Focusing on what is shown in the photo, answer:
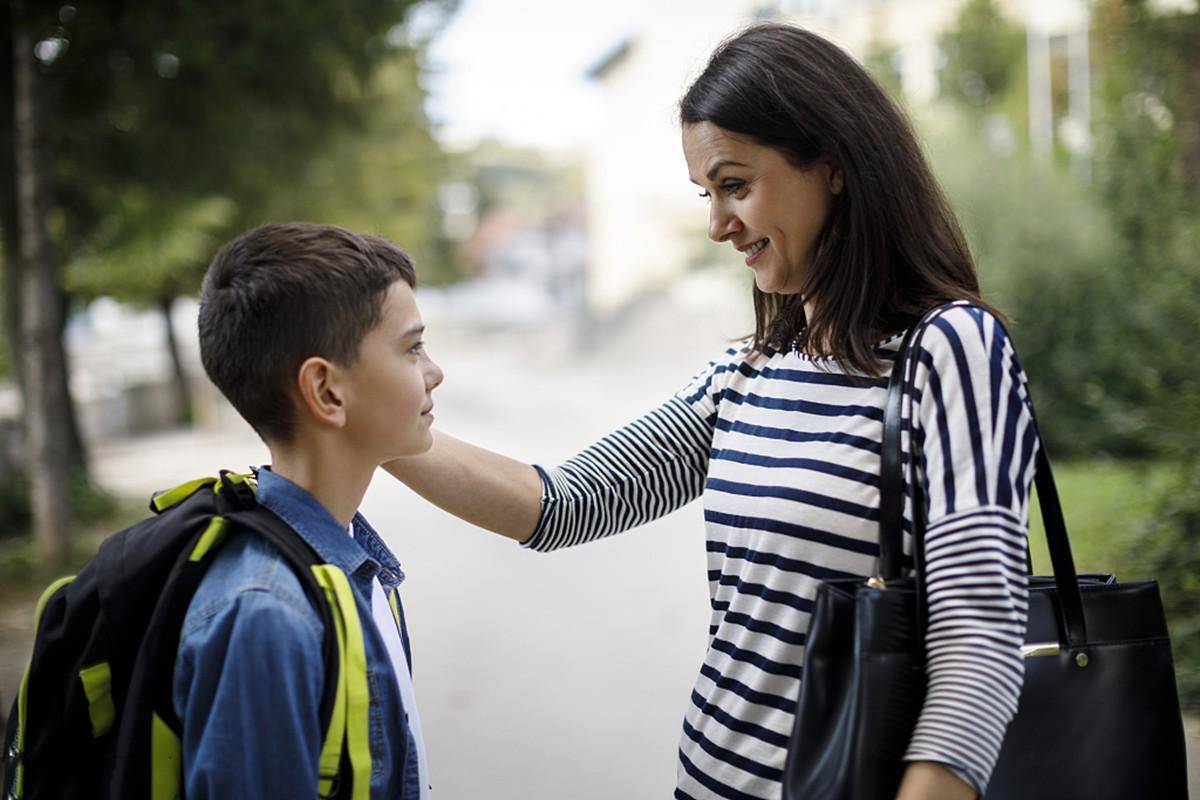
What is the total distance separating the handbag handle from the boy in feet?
2.26

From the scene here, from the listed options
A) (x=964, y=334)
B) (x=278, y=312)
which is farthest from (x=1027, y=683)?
(x=278, y=312)

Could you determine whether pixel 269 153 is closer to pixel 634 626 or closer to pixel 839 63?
pixel 634 626

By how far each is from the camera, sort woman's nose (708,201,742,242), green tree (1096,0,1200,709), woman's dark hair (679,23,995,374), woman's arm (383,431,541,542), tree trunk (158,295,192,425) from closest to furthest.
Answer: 1. woman's dark hair (679,23,995,374)
2. woman's nose (708,201,742,242)
3. woman's arm (383,431,541,542)
4. green tree (1096,0,1200,709)
5. tree trunk (158,295,192,425)

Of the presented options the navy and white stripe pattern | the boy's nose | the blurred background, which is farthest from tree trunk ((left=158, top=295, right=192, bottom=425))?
the boy's nose

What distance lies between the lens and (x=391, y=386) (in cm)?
171

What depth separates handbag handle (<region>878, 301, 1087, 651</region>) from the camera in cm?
158

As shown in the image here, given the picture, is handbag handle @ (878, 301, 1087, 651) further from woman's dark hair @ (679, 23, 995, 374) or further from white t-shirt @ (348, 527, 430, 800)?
white t-shirt @ (348, 527, 430, 800)

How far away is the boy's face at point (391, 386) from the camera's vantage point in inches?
66.7

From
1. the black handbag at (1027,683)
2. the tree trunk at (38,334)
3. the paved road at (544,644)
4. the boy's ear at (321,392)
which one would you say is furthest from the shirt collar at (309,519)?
the tree trunk at (38,334)

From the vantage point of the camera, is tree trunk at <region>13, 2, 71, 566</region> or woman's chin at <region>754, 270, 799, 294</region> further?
tree trunk at <region>13, 2, 71, 566</region>

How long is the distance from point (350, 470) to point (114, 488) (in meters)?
12.3

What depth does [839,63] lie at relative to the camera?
1.81m

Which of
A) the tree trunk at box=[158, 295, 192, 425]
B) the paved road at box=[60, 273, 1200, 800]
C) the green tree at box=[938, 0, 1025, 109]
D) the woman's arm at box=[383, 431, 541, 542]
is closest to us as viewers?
the woman's arm at box=[383, 431, 541, 542]

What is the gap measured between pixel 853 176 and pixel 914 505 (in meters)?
0.53
